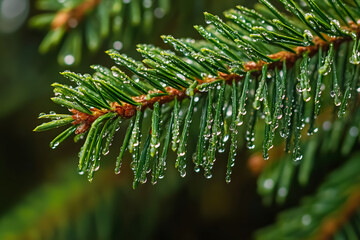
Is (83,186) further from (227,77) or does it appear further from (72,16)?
(227,77)

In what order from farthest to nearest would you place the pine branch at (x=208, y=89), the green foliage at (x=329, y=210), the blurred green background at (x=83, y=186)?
the blurred green background at (x=83, y=186) → the green foliage at (x=329, y=210) → the pine branch at (x=208, y=89)

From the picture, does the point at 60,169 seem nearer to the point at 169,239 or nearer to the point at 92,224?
the point at 92,224

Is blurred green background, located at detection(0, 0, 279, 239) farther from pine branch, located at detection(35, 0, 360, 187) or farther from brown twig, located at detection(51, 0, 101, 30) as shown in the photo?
pine branch, located at detection(35, 0, 360, 187)

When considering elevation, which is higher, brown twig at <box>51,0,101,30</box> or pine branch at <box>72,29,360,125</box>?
brown twig at <box>51,0,101,30</box>

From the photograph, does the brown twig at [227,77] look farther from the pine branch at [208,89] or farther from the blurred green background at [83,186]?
the blurred green background at [83,186]

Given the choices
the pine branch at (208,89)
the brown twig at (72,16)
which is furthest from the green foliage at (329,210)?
the brown twig at (72,16)

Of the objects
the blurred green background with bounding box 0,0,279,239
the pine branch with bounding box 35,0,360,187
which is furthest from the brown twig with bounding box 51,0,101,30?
the pine branch with bounding box 35,0,360,187

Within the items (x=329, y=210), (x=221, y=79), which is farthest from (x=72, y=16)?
(x=329, y=210)
